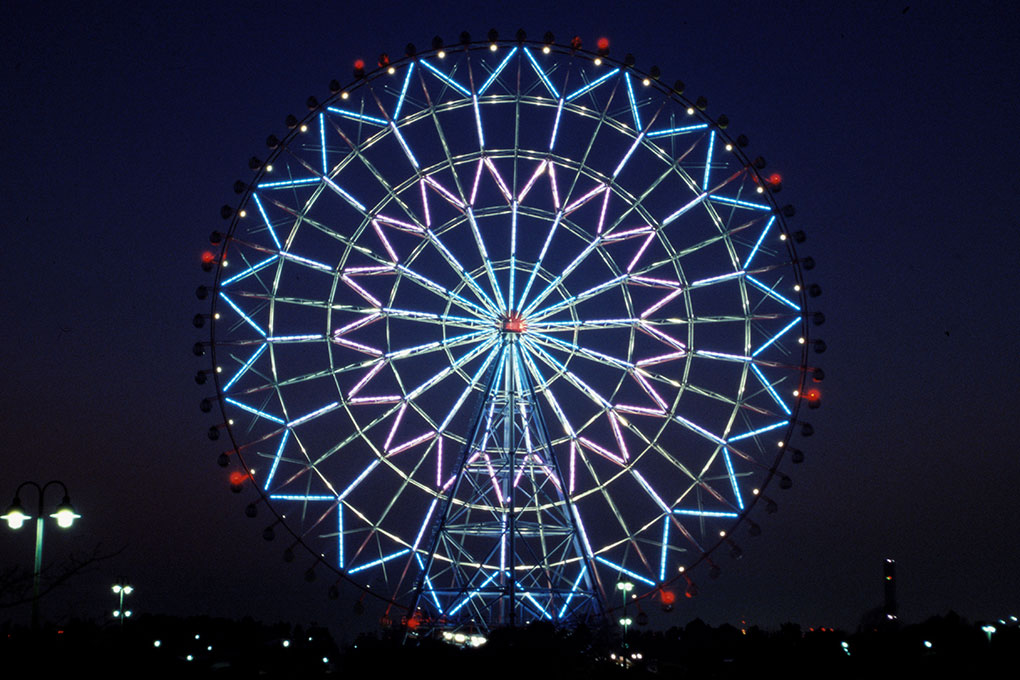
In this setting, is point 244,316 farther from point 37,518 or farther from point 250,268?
point 37,518

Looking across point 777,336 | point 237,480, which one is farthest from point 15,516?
point 777,336

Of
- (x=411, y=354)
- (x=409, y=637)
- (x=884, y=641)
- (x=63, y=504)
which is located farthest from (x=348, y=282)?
(x=884, y=641)

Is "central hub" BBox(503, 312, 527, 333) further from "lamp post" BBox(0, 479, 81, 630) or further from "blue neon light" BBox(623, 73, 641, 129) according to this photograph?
"lamp post" BBox(0, 479, 81, 630)

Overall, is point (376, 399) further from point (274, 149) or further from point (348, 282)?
point (274, 149)

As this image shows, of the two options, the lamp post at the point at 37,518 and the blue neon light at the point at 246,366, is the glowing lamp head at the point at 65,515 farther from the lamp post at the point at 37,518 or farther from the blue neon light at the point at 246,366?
the blue neon light at the point at 246,366

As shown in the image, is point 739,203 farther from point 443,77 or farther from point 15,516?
point 15,516

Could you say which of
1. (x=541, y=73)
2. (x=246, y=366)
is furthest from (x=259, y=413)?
(x=541, y=73)

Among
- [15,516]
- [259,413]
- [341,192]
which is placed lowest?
[15,516]

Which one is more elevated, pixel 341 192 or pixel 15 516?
pixel 341 192

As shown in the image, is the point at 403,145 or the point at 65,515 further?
the point at 403,145
